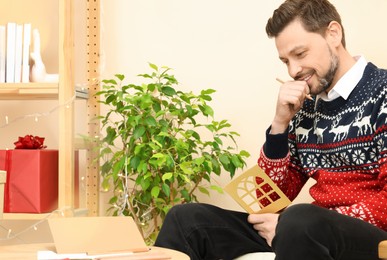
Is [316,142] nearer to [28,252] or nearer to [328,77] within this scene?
[328,77]

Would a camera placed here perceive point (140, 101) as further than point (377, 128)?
Yes

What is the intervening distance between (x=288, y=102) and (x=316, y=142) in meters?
0.13

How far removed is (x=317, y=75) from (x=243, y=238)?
1.55ft

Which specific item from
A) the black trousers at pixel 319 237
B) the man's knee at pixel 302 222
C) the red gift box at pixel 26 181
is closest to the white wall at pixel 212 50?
the red gift box at pixel 26 181

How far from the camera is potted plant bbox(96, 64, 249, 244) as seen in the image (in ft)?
7.35

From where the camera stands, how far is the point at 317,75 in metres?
1.77

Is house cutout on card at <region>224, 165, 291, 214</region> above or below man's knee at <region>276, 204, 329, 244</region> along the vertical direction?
above

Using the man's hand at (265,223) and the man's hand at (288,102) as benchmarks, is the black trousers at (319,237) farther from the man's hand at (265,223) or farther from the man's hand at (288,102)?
the man's hand at (288,102)

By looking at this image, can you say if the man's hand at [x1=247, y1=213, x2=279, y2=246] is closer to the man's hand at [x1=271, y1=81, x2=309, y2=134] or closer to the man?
the man

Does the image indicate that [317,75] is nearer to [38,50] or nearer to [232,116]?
[232,116]

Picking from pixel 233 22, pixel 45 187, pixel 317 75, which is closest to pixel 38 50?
pixel 45 187

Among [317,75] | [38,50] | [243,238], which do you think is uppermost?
[38,50]

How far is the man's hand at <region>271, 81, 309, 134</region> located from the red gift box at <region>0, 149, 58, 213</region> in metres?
0.89

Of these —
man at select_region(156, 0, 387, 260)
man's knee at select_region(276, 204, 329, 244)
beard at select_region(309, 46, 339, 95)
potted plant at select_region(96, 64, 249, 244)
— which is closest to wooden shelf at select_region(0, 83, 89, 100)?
potted plant at select_region(96, 64, 249, 244)
